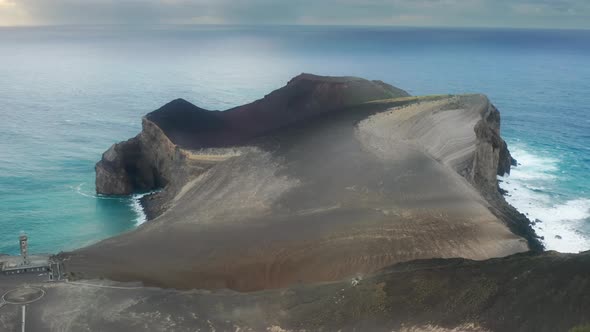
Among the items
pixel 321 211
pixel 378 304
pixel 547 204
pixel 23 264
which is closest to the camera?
pixel 378 304

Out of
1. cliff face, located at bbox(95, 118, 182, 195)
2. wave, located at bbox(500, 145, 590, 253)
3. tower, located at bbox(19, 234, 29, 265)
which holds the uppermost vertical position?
cliff face, located at bbox(95, 118, 182, 195)

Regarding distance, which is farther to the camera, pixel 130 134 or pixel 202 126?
pixel 130 134

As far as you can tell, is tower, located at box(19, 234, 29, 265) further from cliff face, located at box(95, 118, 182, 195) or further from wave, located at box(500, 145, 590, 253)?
wave, located at box(500, 145, 590, 253)

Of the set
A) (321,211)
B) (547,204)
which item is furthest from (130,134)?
(547,204)

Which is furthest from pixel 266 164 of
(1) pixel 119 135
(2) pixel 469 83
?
(2) pixel 469 83

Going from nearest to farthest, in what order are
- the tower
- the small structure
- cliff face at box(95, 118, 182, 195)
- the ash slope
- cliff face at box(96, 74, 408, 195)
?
the small structure, the tower, the ash slope, cliff face at box(96, 74, 408, 195), cliff face at box(95, 118, 182, 195)

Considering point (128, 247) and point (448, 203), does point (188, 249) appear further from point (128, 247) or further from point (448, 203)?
point (448, 203)

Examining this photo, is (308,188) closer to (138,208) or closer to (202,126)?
(138,208)

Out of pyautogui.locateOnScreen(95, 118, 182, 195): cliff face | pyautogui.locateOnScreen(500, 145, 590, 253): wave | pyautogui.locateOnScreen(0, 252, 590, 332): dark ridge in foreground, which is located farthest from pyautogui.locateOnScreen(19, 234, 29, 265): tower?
pyautogui.locateOnScreen(500, 145, 590, 253): wave
